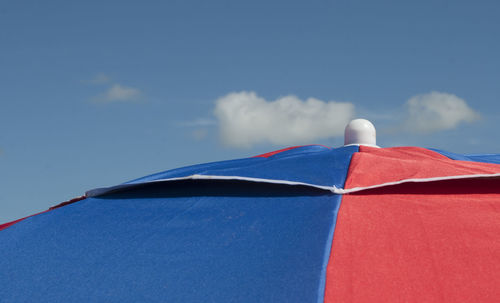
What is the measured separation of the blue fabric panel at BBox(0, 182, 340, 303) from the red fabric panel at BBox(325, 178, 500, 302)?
0.11 meters

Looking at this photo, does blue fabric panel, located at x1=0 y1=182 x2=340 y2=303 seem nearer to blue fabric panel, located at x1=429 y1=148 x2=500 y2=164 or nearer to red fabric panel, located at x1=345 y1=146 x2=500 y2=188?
red fabric panel, located at x1=345 y1=146 x2=500 y2=188

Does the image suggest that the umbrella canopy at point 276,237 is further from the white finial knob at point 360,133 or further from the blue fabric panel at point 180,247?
the white finial knob at point 360,133

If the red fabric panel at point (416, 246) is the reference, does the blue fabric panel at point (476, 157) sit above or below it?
above

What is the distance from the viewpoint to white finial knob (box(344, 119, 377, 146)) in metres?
4.37

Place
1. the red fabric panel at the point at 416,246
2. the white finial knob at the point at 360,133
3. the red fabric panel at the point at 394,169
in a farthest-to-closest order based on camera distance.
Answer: the white finial knob at the point at 360,133 → the red fabric panel at the point at 394,169 → the red fabric panel at the point at 416,246

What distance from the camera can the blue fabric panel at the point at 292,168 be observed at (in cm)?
345

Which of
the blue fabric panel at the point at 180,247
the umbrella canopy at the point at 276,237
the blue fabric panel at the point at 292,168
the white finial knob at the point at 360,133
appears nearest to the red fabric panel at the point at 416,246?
the umbrella canopy at the point at 276,237

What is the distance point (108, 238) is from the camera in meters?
3.31

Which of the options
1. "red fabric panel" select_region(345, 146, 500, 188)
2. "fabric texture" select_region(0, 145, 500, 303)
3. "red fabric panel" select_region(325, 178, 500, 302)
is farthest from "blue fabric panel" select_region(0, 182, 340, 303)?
"red fabric panel" select_region(345, 146, 500, 188)

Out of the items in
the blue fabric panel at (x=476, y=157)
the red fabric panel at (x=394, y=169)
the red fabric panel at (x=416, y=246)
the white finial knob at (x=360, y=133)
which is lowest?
the red fabric panel at (x=416, y=246)

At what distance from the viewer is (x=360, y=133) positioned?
14.3ft

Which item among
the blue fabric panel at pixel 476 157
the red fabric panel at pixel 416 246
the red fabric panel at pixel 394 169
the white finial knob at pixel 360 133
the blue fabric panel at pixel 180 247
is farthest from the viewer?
the blue fabric panel at pixel 476 157

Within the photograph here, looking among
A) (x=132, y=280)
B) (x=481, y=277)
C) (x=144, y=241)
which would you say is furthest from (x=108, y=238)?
(x=481, y=277)

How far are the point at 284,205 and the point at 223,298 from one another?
2.52ft
